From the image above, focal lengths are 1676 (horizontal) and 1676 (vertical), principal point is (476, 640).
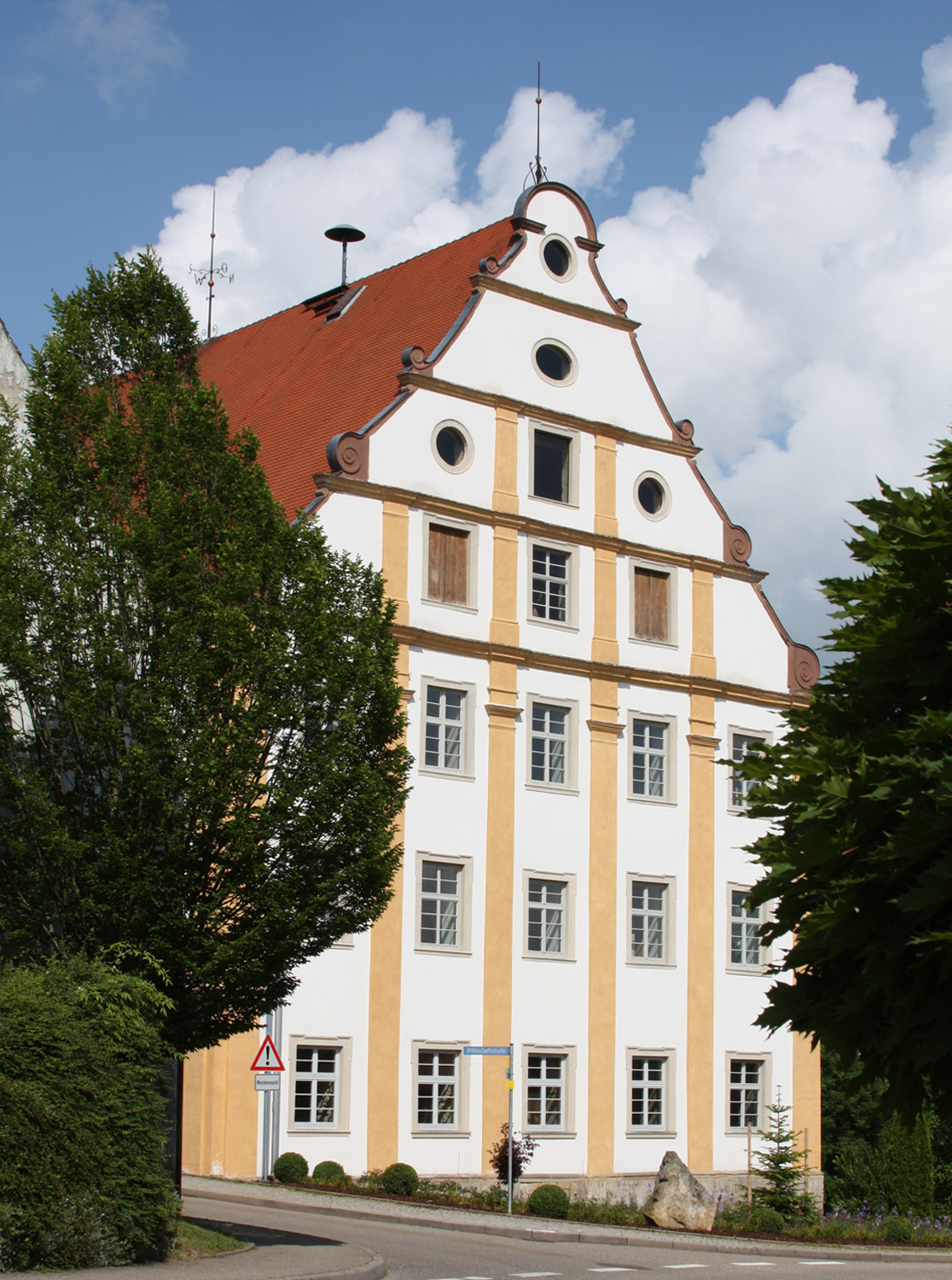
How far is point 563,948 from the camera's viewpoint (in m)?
32.9

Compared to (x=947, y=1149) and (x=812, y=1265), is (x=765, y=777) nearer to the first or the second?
(x=812, y=1265)

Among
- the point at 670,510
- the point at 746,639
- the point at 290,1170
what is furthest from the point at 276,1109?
the point at 670,510

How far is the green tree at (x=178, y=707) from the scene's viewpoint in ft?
61.3

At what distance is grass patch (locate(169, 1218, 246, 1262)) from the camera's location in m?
17.8

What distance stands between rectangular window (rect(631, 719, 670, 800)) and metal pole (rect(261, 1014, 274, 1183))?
31.3 feet

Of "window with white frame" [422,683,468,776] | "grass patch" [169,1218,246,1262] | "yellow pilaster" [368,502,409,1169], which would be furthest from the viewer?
"window with white frame" [422,683,468,776]

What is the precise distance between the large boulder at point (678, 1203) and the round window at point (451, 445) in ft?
44.9

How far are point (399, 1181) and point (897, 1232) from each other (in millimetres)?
8402

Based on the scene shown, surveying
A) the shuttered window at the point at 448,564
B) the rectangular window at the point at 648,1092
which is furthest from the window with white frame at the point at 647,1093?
the shuttered window at the point at 448,564

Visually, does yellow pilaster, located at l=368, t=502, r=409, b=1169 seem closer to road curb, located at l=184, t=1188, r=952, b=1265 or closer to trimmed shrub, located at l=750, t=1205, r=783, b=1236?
road curb, located at l=184, t=1188, r=952, b=1265

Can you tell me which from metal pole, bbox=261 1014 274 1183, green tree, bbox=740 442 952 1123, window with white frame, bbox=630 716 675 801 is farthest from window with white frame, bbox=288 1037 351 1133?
green tree, bbox=740 442 952 1123

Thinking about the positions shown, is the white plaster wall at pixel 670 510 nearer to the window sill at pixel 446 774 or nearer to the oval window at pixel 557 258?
the oval window at pixel 557 258

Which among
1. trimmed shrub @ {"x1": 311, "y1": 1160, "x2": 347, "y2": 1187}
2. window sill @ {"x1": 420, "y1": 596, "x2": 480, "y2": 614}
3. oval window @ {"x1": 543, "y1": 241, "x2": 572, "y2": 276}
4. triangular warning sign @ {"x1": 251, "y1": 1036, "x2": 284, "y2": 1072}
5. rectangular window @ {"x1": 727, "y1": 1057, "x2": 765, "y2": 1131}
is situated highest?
oval window @ {"x1": 543, "y1": 241, "x2": 572, "y2": 276}

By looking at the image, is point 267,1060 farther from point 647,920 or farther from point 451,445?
point 451,445
